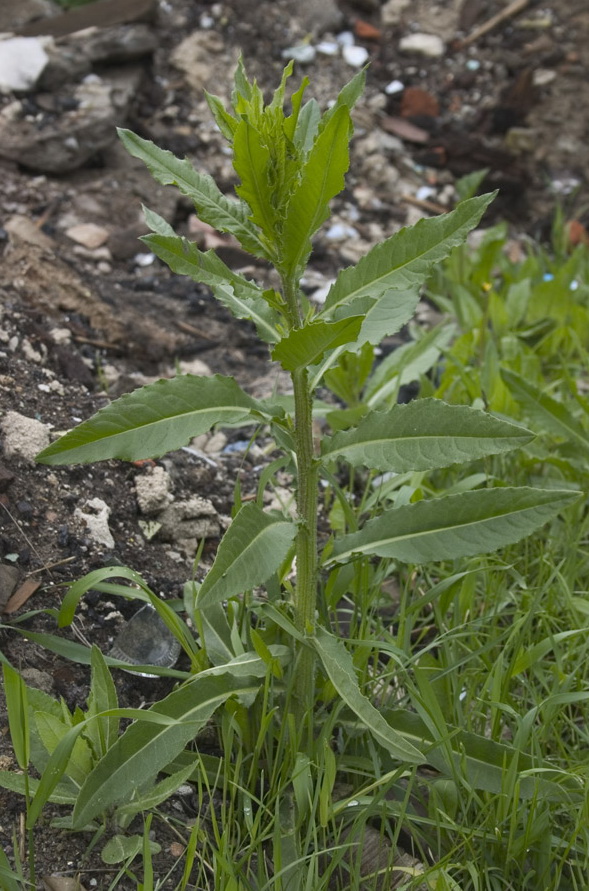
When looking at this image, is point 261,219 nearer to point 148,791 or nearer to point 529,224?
point 148,791

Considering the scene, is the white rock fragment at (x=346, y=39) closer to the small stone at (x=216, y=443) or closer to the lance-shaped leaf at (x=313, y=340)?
the small stone at (x=216, y=443)

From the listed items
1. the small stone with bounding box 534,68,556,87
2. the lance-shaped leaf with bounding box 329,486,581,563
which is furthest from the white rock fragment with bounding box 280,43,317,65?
the lance-shaped leaf with bounding box 329,486,581,563

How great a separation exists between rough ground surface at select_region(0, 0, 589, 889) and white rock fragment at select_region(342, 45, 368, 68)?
7 cm

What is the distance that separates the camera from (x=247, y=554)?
5.48ft

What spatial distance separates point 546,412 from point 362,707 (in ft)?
4.60

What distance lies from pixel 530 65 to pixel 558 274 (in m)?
1.83

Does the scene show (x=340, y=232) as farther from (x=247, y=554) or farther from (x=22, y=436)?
(x=247, y=554)

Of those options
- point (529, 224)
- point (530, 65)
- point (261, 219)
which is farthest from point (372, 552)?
point (530, 65)

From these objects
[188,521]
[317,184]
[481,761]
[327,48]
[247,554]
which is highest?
[327,48]

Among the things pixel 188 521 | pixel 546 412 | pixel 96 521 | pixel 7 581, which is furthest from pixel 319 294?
pixel 7 581

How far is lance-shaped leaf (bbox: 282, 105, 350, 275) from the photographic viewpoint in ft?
5.18

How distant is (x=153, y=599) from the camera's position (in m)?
1.87

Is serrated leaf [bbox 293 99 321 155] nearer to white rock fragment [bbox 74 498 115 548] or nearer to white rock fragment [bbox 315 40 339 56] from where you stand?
white rock fragment [bbox 74 498 115 548]

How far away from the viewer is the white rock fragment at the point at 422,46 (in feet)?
16.3
